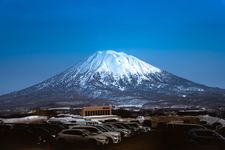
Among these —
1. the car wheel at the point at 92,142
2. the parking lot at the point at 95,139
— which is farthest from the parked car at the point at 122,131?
the car wheel at the point at 92,142

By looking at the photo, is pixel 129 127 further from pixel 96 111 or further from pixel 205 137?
pixel 205 137

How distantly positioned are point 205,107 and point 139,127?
2.92m

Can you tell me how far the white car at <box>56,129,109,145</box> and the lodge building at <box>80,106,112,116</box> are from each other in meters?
5.92

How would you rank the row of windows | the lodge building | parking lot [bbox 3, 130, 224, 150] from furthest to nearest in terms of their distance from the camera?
the row of windows
the lodge building
parking lot [bbox 3, 130, 224, 150]

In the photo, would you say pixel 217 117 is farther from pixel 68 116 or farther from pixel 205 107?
pixel 68 116

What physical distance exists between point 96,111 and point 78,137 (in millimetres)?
7870

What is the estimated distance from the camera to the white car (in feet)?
40.9

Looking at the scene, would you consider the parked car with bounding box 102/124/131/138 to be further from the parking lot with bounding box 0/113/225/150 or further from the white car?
the white car

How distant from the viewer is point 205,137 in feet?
39.7

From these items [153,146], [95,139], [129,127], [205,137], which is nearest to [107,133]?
[95,139]

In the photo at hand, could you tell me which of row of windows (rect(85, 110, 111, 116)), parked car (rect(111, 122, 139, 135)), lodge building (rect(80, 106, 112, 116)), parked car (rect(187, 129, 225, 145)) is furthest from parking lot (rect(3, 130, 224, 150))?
row of windows (rect(85, 110, 111, 116))

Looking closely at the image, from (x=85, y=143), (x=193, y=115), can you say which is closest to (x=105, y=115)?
(x=193, y=115)

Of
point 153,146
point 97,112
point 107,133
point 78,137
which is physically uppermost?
point 97,112

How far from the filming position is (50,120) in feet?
56.7
